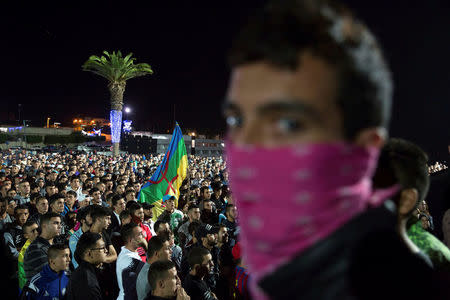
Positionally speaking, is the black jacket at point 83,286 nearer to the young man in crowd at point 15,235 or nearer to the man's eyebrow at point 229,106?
the young man in crowd at point 15,235

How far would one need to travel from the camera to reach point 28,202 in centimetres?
942

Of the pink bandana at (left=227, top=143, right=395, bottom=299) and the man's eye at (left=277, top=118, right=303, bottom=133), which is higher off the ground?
the man's eye at (left=277, top=118, right=303, bottom=133)

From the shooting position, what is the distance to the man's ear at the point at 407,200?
4.36ft

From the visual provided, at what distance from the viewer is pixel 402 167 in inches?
52.1

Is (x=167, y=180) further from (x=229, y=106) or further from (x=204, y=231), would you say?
(x=229, y=106)

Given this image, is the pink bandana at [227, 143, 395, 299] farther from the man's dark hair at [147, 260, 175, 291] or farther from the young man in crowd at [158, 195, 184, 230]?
the young man in crowd at [158, 195, 184, 230]

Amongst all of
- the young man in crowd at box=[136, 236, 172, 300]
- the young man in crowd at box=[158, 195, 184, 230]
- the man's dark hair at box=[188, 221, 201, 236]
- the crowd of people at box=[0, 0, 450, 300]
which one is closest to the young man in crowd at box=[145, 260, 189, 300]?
the young man in crowd at box=[136, 236, 172, 300]

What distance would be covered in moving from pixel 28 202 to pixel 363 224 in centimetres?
1047

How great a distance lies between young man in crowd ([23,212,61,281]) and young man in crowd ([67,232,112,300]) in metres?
0.85

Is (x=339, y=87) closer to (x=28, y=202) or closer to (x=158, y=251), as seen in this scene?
(x=158, y=251)

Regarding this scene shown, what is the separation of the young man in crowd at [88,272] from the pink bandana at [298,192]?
4001 mm

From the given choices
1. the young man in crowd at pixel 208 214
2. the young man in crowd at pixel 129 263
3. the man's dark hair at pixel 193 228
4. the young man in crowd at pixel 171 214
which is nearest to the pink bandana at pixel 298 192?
the young man in crowd at pixel 129 263

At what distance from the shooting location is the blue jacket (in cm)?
436

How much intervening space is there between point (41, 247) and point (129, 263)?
1.70m
